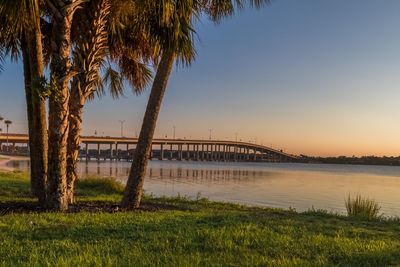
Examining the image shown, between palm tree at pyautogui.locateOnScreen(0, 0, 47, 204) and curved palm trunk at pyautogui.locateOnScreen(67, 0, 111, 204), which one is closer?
palm tree at pyautogui.locateOnScreen(0, 0, 47, 204)

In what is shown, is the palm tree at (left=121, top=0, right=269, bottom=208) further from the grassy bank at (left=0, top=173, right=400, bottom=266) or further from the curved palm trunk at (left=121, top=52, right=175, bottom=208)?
the grassy bank at (left=0, top=173, right=400, bottom=266)

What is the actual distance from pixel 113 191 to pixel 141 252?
37.8ft

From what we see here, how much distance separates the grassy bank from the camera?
4879 millimetres

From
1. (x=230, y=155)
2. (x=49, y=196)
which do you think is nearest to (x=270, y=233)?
(x=49, y=196)

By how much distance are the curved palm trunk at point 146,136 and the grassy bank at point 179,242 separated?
1.80m

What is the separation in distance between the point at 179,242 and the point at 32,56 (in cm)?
592

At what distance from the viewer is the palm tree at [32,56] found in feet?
25.0

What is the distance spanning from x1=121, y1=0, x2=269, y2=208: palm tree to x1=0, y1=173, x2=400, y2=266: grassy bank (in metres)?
2.02

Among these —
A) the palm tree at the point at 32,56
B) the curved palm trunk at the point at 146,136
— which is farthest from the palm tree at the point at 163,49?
the palm tree at the point at 32,56

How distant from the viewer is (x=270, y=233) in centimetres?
664

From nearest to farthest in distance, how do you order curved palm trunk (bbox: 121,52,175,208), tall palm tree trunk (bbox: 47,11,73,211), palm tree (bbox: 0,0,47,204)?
palm tree (bbox: 0,0,47,204), tall palm tree trunk (bbox: 47,11,73,211), curved palm trunk (bbox: 121,52,175,208)

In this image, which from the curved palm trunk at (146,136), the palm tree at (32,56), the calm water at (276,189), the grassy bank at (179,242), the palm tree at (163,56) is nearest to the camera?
the grassy bank at (179,242)

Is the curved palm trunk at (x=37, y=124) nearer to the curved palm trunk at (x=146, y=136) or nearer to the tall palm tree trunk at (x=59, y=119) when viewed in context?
the tall palm tree trunk at (x=59, y=119)

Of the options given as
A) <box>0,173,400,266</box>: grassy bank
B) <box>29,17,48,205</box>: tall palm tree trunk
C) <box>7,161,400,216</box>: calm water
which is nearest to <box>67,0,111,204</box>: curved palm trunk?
<box>29,17,48,205</box>: tall palm tree trunk
